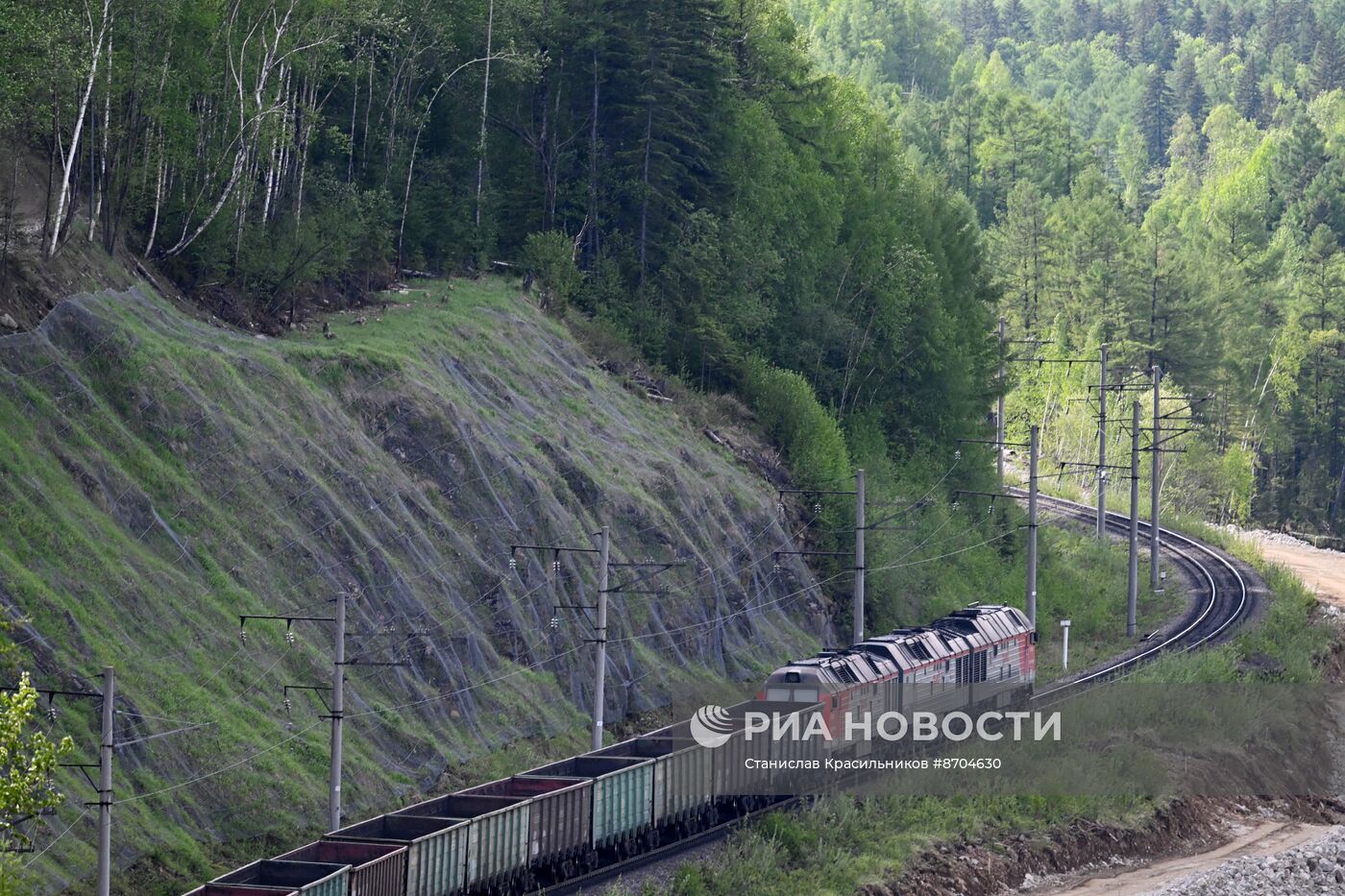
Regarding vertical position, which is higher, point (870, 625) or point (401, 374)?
point (401, 374)

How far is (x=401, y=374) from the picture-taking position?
53.6 m

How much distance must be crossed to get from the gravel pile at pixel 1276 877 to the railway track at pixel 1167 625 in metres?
9.81

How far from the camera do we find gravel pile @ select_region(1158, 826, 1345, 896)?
1764 inches

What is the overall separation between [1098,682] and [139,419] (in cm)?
3354

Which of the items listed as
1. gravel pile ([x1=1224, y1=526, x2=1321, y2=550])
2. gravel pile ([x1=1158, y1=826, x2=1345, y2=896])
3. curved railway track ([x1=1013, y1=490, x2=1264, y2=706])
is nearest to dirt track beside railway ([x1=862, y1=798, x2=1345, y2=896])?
gravel pile ([x1=1158, y1=826, x2=1345, y2=896])

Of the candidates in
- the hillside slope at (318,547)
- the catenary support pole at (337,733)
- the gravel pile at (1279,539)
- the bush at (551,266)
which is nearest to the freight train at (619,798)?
the catenary support pole at (337,733)

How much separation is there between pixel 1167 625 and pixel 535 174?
108ft

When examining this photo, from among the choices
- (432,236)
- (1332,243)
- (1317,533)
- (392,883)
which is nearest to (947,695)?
(392,883)

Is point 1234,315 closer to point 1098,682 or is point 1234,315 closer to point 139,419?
point 1098,682

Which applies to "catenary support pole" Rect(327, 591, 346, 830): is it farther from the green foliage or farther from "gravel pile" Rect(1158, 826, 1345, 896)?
"gravel pile" Rect(1158, 826, 1345, 896)

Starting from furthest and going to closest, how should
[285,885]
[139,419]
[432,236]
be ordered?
[432,236], [139,419], [285,885]

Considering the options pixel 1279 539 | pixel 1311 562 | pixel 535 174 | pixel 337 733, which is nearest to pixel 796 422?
pixel 535 174

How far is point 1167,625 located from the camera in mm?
75875

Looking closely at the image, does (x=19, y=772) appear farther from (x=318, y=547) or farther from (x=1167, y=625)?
(x=1167, y=625)
